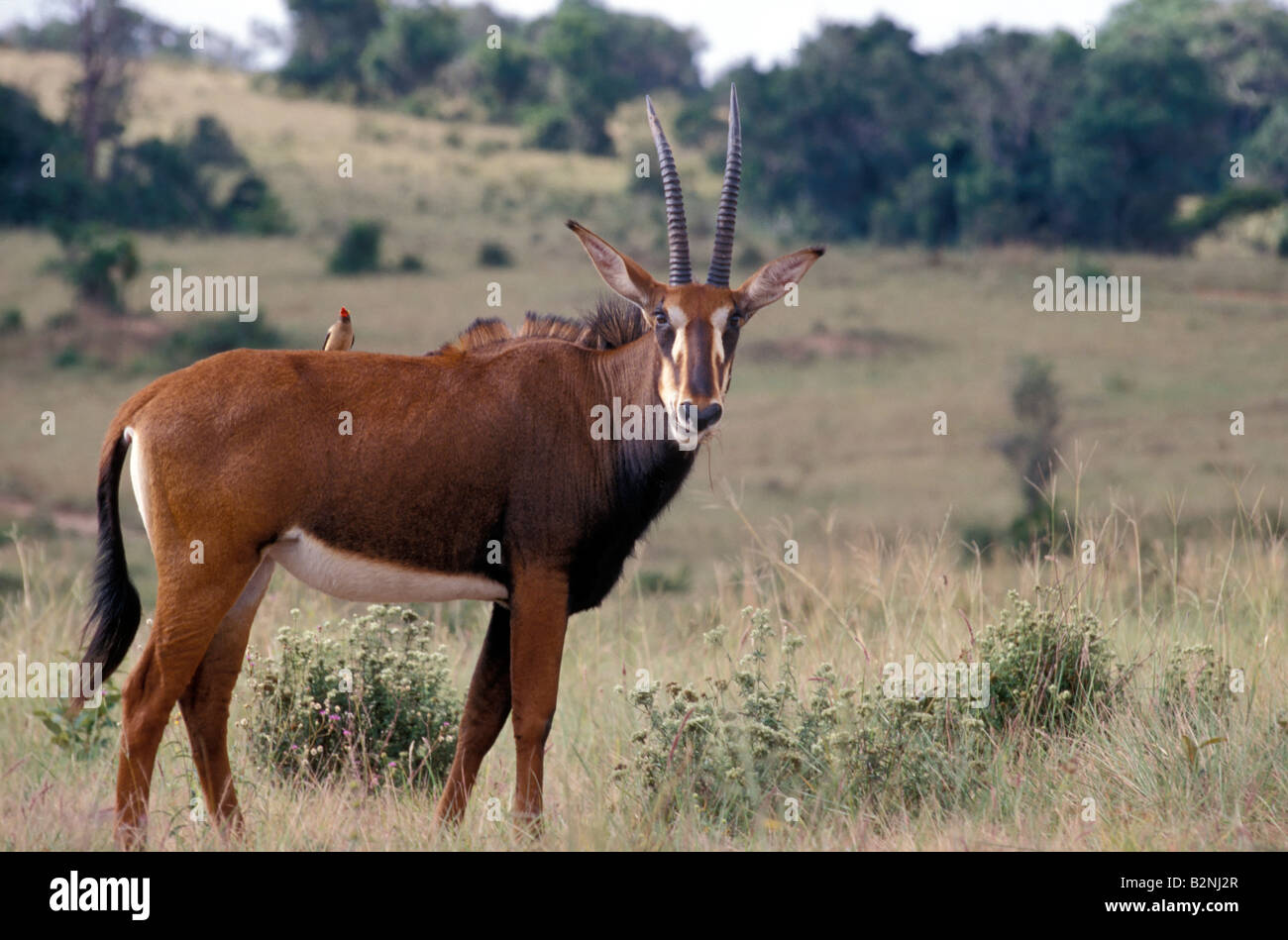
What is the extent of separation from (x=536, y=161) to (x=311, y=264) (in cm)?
2051

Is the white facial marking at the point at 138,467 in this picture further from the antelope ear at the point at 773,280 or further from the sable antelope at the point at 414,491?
the antelope ear at the point at 773,280

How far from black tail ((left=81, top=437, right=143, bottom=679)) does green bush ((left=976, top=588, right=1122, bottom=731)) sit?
163 inches

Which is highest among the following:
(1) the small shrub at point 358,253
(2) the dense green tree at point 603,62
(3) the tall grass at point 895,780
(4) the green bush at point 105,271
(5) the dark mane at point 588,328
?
(2) the dense green tree at point 603,62

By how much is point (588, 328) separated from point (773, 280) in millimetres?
954

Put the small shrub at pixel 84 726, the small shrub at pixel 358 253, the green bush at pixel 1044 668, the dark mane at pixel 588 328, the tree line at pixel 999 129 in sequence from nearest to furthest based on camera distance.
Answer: the dark mane at pixel 588 328 → the green bush at pixel 1044 668 → the small shrub at pixel 84 726 → the small shrub at pixel 358 253 → the tree line at pixel 999 129

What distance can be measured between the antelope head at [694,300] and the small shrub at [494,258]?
3551 centimetres

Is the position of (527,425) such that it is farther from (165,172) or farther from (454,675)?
(165,172)

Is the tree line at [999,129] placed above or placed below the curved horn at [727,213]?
above

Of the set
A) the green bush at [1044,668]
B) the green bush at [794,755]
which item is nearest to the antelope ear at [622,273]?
the green bush at [794,755]

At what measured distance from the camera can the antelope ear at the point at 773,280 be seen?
6766 millimetres

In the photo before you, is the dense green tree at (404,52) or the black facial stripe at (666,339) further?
the dense green tree at (404,52)

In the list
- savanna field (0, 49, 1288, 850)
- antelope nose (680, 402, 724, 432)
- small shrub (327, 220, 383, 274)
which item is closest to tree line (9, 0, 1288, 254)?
savanna field (0, 49, 1288, 850)

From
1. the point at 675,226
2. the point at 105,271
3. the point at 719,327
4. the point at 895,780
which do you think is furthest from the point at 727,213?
the point at 105,271

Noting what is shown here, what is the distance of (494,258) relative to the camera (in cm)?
4234
